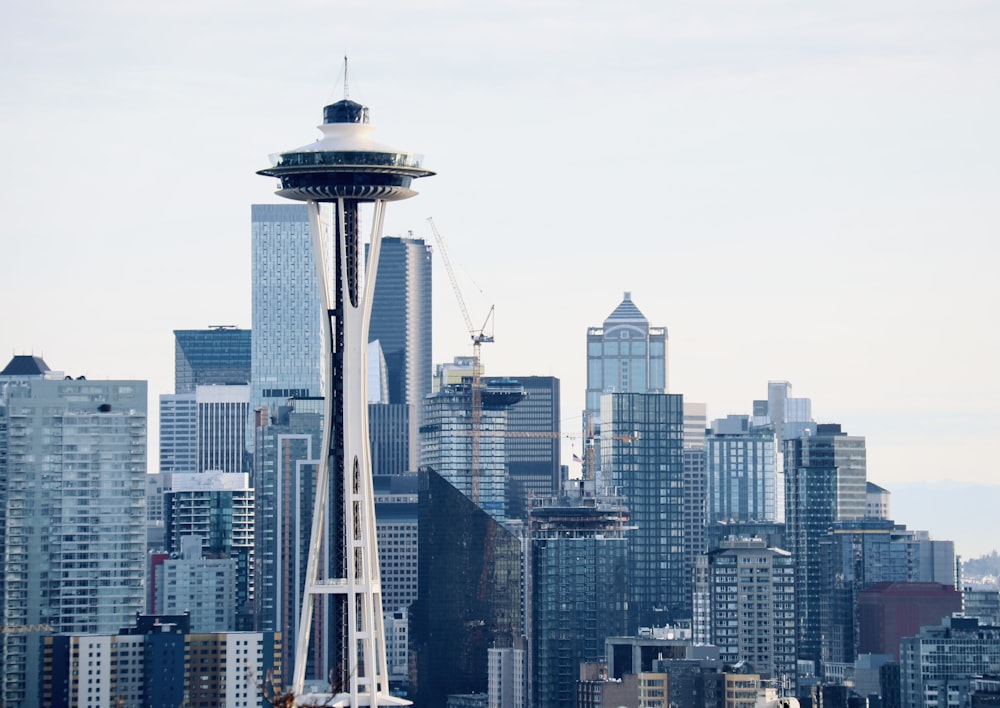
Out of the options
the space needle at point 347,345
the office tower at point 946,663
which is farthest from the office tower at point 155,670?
the office tower at point 946,663

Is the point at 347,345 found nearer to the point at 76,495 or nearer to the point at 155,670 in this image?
the point at 155,670

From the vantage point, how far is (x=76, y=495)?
7475 inches

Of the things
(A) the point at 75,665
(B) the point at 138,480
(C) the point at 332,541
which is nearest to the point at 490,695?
(B) the point at 138,480

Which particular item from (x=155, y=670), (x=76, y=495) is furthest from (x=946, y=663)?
(x=76, y=495)

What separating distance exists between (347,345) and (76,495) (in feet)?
232

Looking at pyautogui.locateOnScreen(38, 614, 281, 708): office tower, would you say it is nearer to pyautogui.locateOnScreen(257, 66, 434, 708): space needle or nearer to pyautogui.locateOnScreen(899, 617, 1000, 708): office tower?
pyautogui.locateOnScreen(257, 66, 434, 708): space needle

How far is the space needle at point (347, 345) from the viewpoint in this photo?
405 feet

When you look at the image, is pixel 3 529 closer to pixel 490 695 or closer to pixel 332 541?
pixel 490 695

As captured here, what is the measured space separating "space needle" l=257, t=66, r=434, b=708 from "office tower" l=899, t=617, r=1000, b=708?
59.7 metres

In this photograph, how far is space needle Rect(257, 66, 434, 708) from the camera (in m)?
123

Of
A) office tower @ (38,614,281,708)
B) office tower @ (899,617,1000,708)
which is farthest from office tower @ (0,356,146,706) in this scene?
office tower @ (899,617,1000,708)

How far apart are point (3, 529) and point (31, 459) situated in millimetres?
5266

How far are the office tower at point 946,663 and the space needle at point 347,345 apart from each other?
196ft

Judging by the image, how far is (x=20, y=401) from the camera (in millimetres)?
192750
